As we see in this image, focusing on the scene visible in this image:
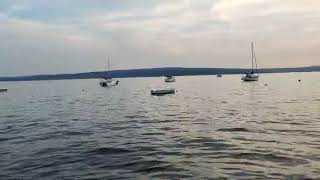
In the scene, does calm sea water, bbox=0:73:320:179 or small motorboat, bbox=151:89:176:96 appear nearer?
calm sea water, bbox=0:73:320:179

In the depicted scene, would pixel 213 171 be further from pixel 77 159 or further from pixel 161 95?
pixel 161 95

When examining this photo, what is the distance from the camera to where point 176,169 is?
72.4ft

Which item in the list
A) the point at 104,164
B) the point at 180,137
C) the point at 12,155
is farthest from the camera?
the point at 180,137

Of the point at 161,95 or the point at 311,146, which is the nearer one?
the point at 311,146

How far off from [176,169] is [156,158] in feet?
10.5

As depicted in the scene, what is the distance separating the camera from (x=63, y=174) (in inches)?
856

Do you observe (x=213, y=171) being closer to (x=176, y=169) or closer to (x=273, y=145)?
(x=176, y=169)

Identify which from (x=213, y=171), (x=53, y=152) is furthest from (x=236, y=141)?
(x=53, y=152)

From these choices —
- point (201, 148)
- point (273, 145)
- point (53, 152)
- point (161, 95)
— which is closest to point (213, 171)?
point (201, 148)

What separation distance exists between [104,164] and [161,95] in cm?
8073

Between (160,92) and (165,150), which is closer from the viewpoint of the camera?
(165,150)

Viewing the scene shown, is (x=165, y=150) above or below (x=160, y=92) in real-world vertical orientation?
above

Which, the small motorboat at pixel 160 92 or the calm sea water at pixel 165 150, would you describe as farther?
the small motorboat at pixel 160 92

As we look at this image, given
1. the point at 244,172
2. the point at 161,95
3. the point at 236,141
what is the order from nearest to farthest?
the point at 244,172
the point at 236,141
the point at 161,95
